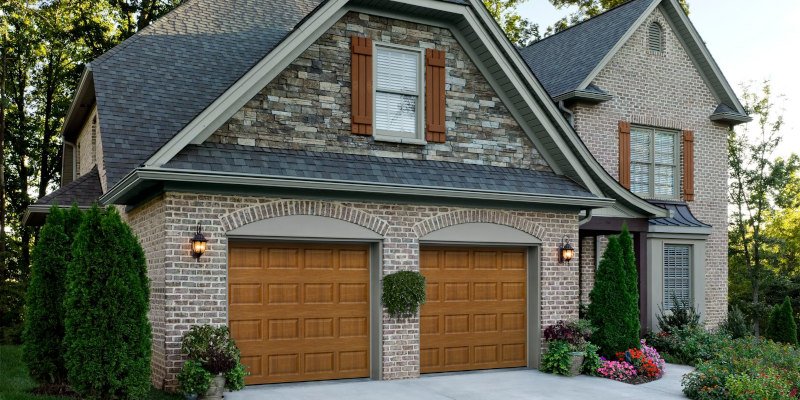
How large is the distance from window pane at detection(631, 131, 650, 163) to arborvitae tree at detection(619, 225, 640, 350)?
4.98 metres

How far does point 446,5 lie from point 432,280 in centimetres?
458

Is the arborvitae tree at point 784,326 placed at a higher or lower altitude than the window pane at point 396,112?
lower

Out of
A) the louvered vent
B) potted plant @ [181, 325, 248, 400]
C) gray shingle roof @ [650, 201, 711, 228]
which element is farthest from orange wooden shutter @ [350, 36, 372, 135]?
the louvered vent

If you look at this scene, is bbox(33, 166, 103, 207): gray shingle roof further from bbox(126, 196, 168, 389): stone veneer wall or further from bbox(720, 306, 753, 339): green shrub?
bbox(720, 306, 753, 339): green shrub

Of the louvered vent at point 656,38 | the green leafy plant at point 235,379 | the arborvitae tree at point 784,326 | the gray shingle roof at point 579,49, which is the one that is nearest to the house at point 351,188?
the green leafy plant at point 235,379

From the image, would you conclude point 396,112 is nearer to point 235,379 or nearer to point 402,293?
point 402,293

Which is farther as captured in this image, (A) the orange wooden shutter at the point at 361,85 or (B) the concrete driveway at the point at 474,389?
(A) the orange wooden shutter at the point at 361,85

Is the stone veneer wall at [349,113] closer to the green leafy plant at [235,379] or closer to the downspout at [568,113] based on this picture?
the green leafy plant at [235,379]

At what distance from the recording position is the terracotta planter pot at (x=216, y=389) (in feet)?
32.6

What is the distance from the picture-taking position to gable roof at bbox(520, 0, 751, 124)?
18.2m

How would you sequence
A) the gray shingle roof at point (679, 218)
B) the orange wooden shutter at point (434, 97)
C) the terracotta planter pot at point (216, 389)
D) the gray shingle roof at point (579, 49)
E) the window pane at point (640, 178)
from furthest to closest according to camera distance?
the window pane at point (640, 178), the gray shingle roof at point (579, 49), the gray shingle roof at point (679, 218), the orange wooden shutter at point (434, 97), the terracotta planter pot at point (216, 389)

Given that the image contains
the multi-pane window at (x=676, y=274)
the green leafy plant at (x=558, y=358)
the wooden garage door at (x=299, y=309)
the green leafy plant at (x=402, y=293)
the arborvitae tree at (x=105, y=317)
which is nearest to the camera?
the arborvitae tree at (x=105, y=317)

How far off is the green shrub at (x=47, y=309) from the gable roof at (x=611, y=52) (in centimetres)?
1165

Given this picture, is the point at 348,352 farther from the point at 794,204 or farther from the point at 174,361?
the point at 794,204
